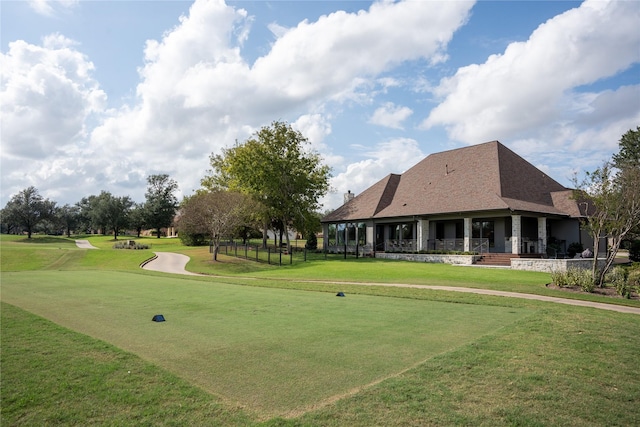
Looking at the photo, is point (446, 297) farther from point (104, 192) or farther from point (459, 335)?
point (104, 192)

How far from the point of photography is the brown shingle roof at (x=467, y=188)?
93.1 ft

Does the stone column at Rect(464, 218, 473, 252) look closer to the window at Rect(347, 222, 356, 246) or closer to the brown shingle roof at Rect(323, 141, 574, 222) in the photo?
the brown shingle roof at Rect(323, 141, 574, 222)

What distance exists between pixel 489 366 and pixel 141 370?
4575 millimetres

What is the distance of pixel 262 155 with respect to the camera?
37.5 meters

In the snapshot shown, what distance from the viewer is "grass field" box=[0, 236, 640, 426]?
424cm

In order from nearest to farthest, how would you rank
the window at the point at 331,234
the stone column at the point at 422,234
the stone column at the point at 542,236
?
the stone column at the point at 542,236 < the stone column at the point at 422,234 < the window at the point at 331,234

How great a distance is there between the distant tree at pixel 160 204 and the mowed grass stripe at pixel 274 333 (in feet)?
202

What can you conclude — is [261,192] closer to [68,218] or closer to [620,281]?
[620,281]

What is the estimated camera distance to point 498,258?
26.0 metres

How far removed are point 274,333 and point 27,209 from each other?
73.7 metres

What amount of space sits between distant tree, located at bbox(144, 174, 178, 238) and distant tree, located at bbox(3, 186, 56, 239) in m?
15.2

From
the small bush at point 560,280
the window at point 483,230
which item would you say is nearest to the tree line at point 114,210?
the window at point 483,230

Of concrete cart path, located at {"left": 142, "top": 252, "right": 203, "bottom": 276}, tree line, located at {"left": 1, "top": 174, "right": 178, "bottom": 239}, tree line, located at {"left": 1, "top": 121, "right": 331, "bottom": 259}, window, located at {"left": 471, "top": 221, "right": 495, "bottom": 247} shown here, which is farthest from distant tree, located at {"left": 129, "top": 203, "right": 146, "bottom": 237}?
window, located at {"left": 471, "top": 221, "right": 495, "bottom": 247}

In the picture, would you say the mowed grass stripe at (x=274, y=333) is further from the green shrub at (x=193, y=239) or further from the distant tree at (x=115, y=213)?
the distant tree at (x=115, y=213)
